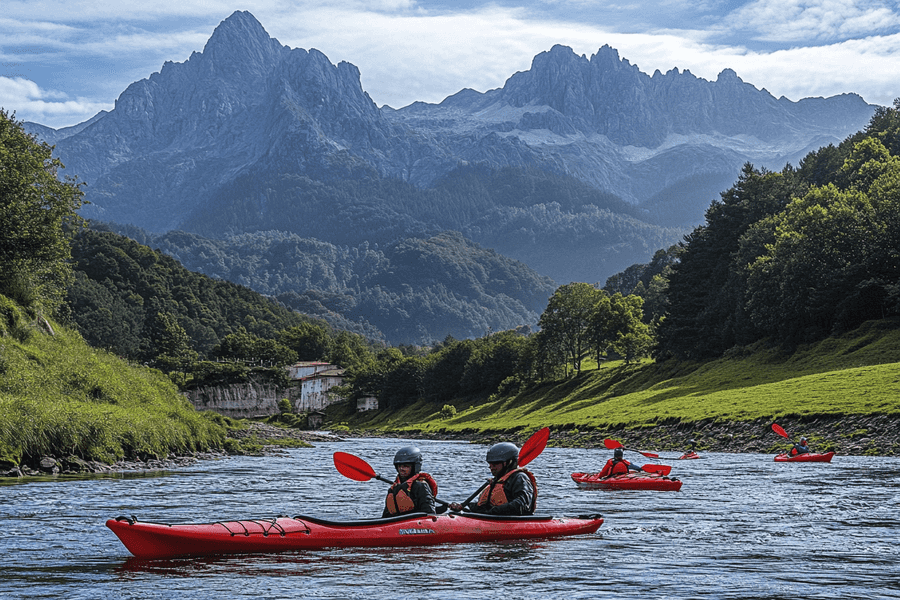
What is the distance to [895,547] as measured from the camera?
17984 mm

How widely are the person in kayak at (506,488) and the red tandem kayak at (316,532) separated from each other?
40 centimetres

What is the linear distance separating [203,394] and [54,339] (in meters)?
109

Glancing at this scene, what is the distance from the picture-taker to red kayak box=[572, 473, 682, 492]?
31422 millimetres

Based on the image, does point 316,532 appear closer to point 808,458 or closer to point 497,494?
point 497,494

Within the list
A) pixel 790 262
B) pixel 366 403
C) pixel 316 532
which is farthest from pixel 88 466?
pixel 366 403

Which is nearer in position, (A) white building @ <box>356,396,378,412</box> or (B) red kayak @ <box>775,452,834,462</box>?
(B) red kayak @ <box>775,452,834,462</box>

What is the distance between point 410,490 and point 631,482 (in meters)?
16.4

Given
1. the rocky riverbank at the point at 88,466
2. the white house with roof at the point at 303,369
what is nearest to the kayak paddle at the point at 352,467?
the rocky riverbank at the point at 88,466

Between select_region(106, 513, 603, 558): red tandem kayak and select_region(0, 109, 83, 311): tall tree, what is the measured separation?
118 feet

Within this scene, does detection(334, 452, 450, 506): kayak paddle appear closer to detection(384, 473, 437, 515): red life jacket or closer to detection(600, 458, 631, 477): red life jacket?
detection(384, 473, 437, 515): red life jacket

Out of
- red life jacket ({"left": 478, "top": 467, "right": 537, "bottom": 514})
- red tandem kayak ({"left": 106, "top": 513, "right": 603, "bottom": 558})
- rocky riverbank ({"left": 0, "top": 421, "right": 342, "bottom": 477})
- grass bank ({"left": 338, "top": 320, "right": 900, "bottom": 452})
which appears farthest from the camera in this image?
grass bank ({"left": 338, "top": 320, "right": 900, "bottom": 452})

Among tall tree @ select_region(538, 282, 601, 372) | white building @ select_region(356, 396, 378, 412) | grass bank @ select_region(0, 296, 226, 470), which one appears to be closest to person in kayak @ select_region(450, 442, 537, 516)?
grass bank @ select_region(0, 296, 226, 470)

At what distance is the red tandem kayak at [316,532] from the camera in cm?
1532

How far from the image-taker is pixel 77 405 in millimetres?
36219
